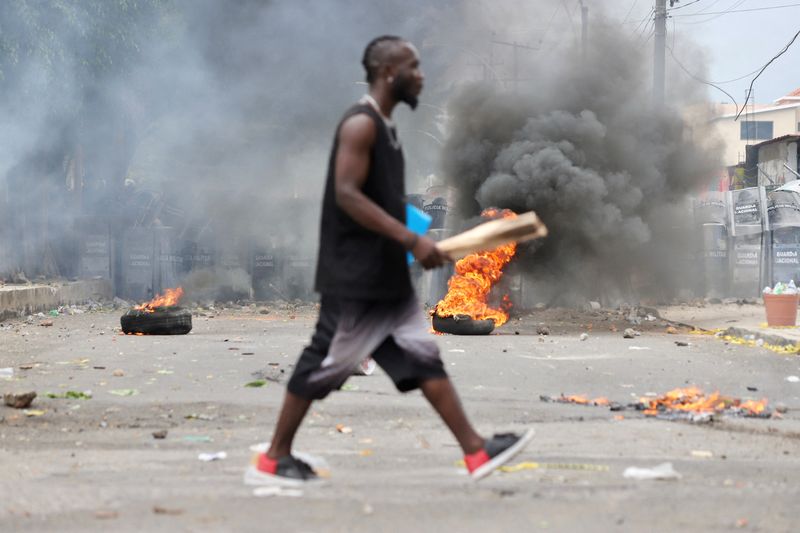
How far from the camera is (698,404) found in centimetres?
709

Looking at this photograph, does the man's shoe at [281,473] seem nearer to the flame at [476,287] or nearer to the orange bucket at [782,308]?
the flame at [476,287]

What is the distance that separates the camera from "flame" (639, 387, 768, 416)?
6.84 meters

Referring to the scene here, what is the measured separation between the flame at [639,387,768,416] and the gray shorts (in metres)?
2.87

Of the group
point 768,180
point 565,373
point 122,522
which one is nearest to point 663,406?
Answer: point 565,373

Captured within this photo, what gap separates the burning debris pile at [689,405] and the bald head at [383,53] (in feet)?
10.4

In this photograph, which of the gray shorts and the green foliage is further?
the green foliage

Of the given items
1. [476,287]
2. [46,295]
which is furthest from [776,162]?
[46,295]

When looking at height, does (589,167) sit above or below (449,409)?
above

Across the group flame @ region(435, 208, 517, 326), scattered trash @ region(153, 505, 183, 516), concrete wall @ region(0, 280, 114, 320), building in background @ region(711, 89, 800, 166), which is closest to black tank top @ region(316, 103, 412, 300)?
scattered trash @ region(153, 505, 183, 516)

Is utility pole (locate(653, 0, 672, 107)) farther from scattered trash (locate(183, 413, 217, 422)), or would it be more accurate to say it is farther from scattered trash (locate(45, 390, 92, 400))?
scattered trash (locate(183, 413, 217, 422))

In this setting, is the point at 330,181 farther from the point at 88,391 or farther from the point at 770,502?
the point at 88,391

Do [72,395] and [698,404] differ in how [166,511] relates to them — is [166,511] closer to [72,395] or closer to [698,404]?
[72,395]

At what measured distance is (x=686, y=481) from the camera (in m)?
4.30

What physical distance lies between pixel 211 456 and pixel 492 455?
1408mm
